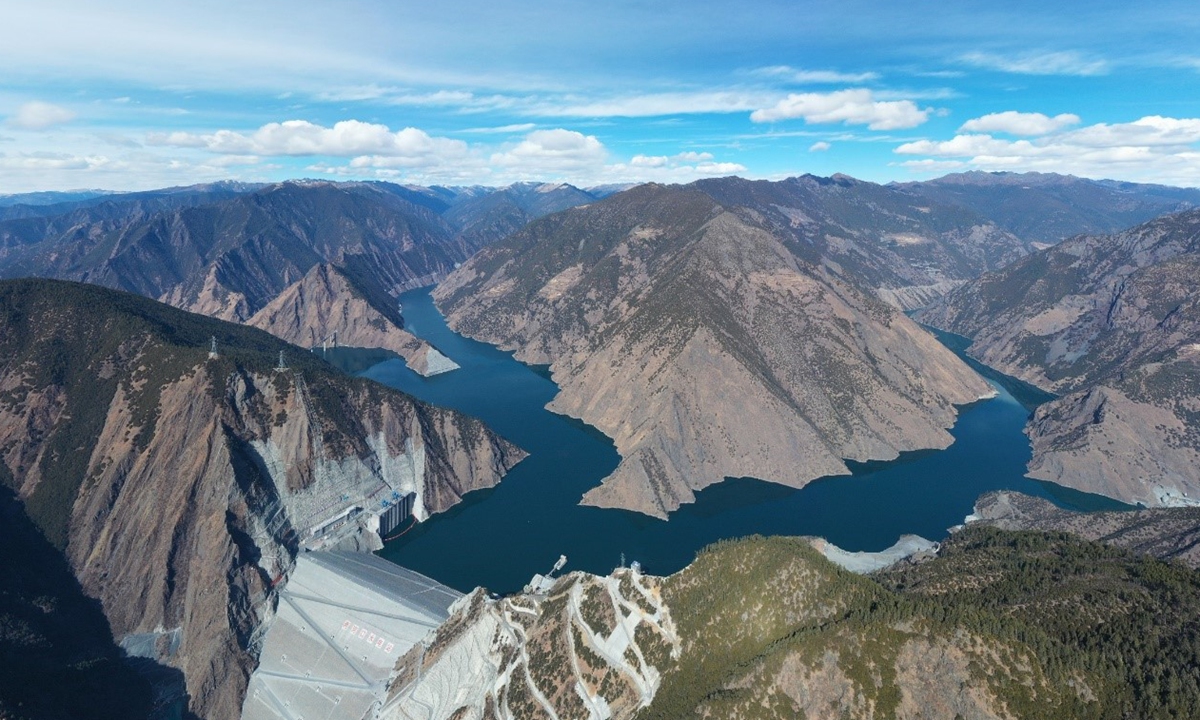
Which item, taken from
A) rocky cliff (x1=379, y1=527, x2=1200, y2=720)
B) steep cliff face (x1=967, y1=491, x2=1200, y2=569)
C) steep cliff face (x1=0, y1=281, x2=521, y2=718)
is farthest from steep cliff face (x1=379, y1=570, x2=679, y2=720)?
steep cliff face (x1=967, y1=491, x2=1200, y2=569)

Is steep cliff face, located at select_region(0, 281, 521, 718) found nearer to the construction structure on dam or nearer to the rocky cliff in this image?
the construction structure on dam

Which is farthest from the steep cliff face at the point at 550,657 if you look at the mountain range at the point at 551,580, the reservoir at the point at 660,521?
the reservoir at the point at 660,521

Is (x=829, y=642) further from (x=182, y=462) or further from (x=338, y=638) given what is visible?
(x=182, y=462)

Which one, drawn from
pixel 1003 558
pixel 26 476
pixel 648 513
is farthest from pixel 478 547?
pixel 1003 558

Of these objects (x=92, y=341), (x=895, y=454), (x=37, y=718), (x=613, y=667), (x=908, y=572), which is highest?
(x=92, y=341)

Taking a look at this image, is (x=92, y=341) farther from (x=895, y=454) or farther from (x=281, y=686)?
(x=895, y=454)

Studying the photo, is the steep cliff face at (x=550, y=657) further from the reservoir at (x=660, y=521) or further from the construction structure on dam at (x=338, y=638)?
the reservoir at (x=660, y=521)
